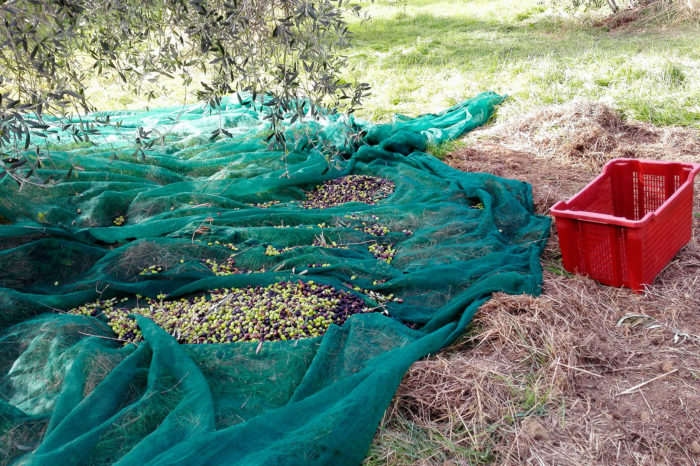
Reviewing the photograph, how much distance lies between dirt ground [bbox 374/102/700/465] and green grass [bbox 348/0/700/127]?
3481 mm

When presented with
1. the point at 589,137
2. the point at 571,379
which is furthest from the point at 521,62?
the point at 571,379

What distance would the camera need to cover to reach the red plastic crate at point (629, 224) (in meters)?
3.23

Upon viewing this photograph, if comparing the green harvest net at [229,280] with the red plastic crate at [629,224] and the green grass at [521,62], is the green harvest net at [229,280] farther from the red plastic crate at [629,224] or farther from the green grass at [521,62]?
the green grass at [521,62]

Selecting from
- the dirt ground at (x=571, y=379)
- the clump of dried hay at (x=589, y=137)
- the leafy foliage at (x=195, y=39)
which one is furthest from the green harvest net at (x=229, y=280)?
the clump of dried hay at (x=589, y=137)

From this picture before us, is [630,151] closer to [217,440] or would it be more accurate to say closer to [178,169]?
[178,169]

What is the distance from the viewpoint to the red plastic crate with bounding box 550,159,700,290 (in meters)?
3.23

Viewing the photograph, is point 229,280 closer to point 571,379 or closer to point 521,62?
point 571,379

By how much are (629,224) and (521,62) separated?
6.29m

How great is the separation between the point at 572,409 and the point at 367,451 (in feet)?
3.10

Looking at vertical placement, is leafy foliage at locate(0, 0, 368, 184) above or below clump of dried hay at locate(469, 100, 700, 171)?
above

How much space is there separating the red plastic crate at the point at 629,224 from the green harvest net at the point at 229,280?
344mm

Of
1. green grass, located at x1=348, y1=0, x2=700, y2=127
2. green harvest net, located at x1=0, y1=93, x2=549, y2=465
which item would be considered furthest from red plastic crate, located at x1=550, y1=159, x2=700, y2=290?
green grass, located at x1=348, y1=0, x2=700, y2=127

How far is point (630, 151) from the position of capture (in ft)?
18.2

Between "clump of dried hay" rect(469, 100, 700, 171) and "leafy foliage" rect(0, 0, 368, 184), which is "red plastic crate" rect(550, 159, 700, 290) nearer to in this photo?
"clump of dried hay" rect(469, 100, 700, 171)
